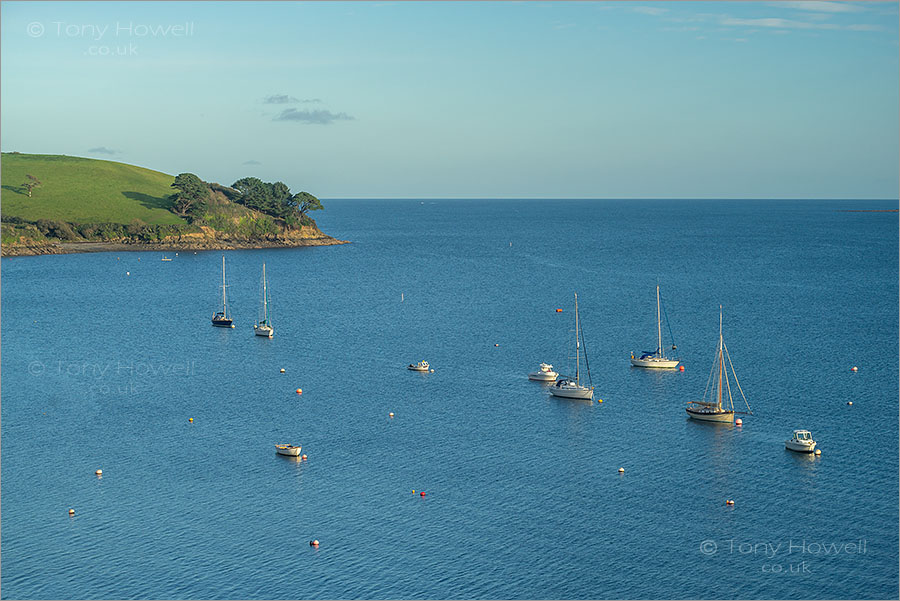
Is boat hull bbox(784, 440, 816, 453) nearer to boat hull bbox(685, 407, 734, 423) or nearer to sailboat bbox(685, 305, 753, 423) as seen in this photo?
boat hull bbox(685, 407, 734, 423)

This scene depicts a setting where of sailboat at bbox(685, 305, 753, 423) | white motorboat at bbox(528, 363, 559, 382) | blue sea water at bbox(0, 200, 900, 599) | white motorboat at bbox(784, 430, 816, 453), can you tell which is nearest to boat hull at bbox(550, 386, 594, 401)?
blue sea water at bbox(0, 200, 900, 599)

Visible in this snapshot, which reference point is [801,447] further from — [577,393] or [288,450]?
[288,450]

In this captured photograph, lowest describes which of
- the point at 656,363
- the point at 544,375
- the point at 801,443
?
the point at 801,443

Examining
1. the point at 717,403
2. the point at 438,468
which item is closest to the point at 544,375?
the point at 717,403

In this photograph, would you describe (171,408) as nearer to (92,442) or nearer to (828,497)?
(92,442)

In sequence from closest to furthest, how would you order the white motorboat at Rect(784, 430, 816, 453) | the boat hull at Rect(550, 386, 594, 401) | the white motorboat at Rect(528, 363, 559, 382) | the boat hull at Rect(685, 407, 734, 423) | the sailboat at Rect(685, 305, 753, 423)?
the white motorboat at Rect(784, 430, 816, 453) < the boat hull at Rect(685, 407, 734, 423) < the sailboat at Rect(685, 305, 753, 423) < the boat hull at Rect(550, 386, 594, 401) < the white motorboat at Rect(528, 363, 559, 382)

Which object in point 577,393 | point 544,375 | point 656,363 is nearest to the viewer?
point 577,393

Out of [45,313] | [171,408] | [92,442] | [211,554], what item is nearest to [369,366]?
[171,408]
